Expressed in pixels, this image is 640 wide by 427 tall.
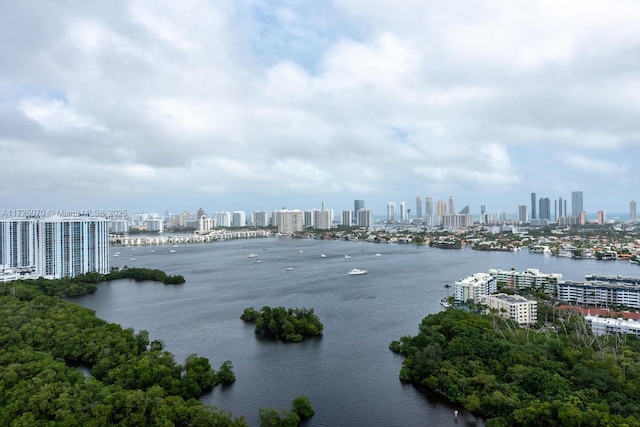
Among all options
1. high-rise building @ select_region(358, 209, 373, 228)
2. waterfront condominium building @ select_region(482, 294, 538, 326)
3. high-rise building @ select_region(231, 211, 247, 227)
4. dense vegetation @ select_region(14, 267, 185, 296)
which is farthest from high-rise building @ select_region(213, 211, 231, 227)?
waterfront condominium building @ select_region(482, 294, 538, 326)

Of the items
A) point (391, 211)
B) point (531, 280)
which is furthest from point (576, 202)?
point (531, 280)

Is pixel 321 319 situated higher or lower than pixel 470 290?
lower

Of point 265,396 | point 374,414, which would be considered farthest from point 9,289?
point 374,414

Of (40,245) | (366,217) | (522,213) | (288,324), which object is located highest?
(522,213)

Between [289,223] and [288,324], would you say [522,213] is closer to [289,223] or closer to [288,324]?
[289,223]

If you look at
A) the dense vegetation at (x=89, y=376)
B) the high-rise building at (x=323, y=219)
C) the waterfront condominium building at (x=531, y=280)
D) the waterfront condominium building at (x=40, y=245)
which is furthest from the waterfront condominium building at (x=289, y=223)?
the dense vegetation at (x=89, y=376)

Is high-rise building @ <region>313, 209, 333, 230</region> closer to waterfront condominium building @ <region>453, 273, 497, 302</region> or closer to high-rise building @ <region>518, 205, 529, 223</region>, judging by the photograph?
high-rise building @ <region>518, 205, 529, 223</region>
